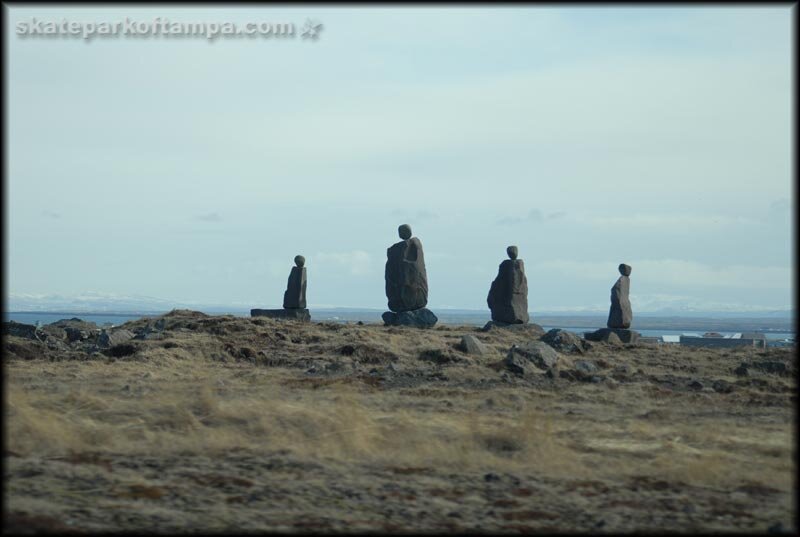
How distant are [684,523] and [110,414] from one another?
8.70 metres

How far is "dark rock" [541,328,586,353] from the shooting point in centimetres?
2986

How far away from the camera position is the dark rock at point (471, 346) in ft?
91.2

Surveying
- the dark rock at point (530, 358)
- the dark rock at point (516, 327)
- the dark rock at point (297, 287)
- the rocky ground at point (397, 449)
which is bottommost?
the rocky ground at point (397, 449)

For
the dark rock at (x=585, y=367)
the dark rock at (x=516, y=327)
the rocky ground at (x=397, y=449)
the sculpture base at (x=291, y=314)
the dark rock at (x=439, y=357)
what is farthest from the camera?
the sculpture base at (x=291, y=314)

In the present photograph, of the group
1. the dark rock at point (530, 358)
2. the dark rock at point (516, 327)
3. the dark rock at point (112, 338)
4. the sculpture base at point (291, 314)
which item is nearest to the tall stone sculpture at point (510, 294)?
the dark rock at point (516, 327)

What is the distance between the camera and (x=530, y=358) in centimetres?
2470

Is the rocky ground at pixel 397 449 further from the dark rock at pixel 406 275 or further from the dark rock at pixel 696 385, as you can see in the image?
the dark rock at pixel 406 275

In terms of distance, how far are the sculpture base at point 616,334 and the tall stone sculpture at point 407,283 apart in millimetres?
5392

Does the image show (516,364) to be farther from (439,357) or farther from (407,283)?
(407,283)

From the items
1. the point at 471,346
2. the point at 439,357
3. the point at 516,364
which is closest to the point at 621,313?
the point at 471,346

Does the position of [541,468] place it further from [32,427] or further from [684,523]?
[32,427]

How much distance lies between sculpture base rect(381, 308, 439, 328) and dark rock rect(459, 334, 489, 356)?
689 cm

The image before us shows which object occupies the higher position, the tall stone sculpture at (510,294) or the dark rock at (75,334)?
the tall stone sculpture at (510,294)

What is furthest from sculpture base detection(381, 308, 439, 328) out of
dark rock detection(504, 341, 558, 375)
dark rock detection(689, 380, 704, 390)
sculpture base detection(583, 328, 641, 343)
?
dark rock detection(689, 380, 704, 390)
